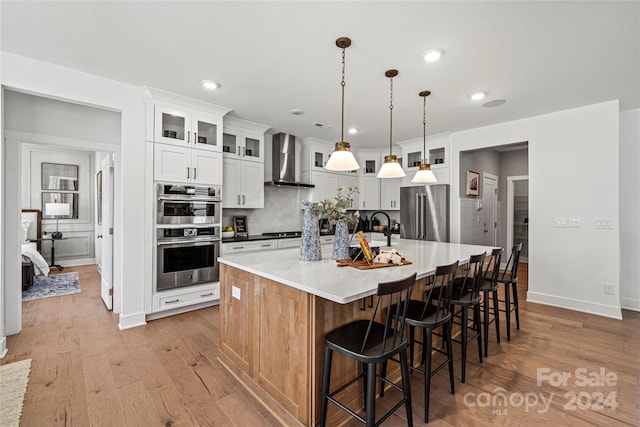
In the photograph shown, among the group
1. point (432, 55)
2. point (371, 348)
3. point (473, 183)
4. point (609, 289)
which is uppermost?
point (432, 55)

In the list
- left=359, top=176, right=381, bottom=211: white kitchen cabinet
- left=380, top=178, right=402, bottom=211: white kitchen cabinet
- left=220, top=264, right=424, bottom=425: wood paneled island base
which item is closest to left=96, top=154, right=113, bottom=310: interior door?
left=220, top=264, right=424, bottom=425: wood paneled island base

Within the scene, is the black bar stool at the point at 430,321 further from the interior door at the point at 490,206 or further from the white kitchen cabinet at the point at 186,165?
the interior door at the point at 490,206

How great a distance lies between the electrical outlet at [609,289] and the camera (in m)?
3.62

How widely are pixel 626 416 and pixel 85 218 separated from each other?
865cm

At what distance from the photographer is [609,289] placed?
143 inches

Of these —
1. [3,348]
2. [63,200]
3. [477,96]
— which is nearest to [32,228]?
[63,200]

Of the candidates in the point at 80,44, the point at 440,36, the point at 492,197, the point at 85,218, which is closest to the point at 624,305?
the point at 492,197

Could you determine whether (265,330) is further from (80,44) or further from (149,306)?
(80,44)

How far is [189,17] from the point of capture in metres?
2.08

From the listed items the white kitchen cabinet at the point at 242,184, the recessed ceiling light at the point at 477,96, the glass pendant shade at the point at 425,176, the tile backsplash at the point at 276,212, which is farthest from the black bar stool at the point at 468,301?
the tile backsplash at the point at 276,212

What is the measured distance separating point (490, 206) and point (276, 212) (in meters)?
4.54

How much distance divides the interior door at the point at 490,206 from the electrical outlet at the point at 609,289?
2.38 m

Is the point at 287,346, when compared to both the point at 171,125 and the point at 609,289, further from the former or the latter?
the point at 609,289

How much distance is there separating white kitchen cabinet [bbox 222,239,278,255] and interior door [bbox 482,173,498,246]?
4309 mm
